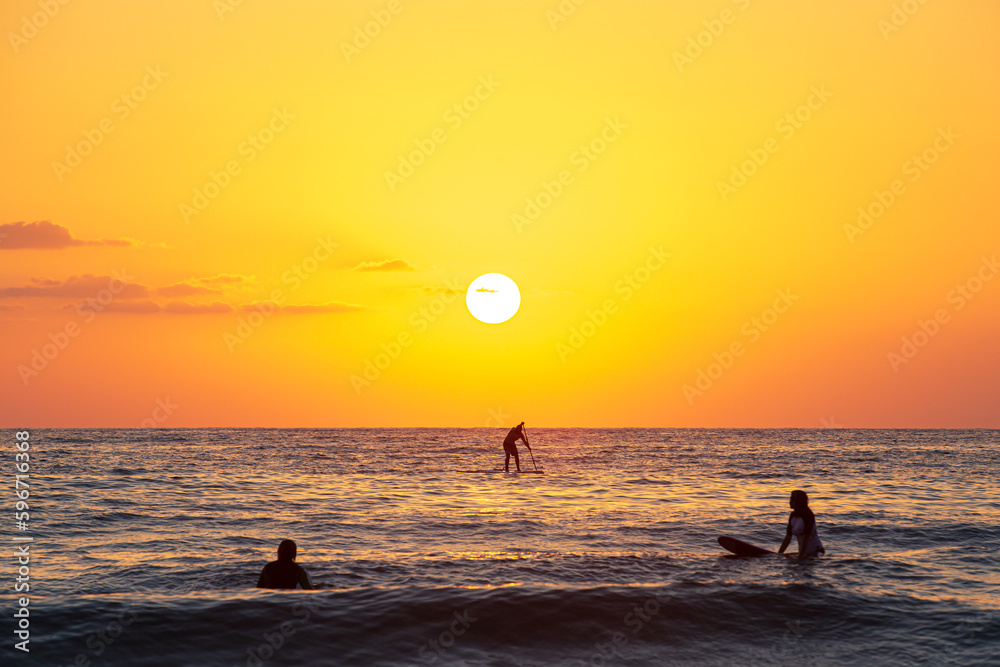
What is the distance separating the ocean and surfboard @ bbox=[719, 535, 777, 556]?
16.9 inches

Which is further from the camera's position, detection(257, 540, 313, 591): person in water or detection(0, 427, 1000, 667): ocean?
detection(257, 540, 313, 591): person in water

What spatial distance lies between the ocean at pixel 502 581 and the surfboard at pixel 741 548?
16.9 inches

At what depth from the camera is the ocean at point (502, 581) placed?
10320mm

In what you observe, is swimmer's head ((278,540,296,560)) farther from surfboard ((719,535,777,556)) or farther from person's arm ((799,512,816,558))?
person's arm ((799,512,816,558))

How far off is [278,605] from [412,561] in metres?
4.32

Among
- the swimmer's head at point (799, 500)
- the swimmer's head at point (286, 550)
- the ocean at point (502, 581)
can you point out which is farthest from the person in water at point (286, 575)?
the swimmer's head at point (799, 500)

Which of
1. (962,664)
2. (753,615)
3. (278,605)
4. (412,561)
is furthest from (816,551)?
(278,605)

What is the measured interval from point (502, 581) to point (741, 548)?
232 inches

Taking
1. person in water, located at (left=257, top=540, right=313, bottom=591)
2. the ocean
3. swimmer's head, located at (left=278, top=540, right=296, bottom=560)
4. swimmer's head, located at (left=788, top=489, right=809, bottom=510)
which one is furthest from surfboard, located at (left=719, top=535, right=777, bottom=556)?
swimmer's head, located at (left=278, top=540, right=296, bottom=560)

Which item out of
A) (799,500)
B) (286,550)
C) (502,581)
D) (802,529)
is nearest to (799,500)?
(799,500)

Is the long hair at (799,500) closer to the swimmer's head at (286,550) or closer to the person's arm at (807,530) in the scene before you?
the person's arm at (807,530)

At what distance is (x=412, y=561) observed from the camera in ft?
50.4

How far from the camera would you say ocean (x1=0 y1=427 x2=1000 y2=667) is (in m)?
10.3

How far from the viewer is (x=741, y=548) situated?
52.5 feet
